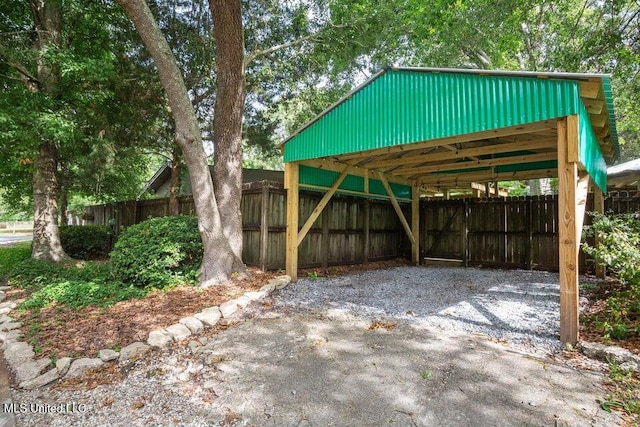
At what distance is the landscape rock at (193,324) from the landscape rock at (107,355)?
0.73m

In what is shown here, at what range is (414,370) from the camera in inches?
110

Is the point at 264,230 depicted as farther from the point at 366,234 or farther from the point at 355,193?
the point at 366,234

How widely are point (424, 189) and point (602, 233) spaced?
686 cm

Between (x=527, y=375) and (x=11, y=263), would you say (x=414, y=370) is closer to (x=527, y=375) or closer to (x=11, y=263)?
(x=527, y=375)

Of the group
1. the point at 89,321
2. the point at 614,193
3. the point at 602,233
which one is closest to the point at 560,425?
the point at 602,233

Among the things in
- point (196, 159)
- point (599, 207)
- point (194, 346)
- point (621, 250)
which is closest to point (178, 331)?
point (194, 346)

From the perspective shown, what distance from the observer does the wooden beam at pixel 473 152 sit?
5.44 m

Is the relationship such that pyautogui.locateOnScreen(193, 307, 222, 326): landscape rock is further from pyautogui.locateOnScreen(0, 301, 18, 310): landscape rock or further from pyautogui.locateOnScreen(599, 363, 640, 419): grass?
pyautogui.locateOnScreen(599, 363, 640, 419): grass

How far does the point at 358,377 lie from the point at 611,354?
7.68 feet

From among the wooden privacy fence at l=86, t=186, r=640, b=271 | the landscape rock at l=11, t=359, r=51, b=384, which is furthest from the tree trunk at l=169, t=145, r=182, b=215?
the landscape rock at l=11, t=359, r=51, b=384

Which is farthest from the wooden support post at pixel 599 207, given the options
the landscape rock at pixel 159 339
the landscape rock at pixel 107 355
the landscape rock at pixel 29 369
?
the landscape rock at pixel 29 369

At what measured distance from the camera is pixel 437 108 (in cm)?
457

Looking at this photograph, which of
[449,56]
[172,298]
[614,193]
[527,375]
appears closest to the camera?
[527,375]

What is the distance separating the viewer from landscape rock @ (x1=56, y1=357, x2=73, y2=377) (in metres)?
2.89
